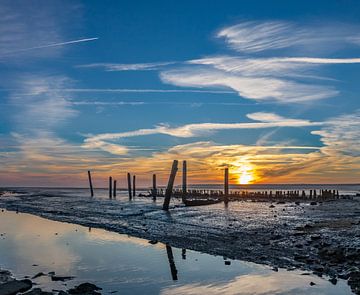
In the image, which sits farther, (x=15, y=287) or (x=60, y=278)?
(x=60, y=278)

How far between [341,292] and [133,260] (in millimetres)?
7143

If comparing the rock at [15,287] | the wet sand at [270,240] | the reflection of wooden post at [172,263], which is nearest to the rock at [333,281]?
the wet sand at [270,240]

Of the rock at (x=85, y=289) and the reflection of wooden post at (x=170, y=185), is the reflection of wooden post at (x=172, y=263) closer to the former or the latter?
the rock at (x=85, y=289)

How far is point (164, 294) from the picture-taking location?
33.3 feet

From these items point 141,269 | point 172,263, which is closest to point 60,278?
point 141,269

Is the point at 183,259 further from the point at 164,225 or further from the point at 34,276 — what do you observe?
the point at 164,225

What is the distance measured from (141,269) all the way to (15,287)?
396cm

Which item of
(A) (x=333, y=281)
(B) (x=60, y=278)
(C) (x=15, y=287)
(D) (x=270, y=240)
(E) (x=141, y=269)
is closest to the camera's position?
(C) (x=15, y=287)

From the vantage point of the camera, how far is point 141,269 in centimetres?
1305

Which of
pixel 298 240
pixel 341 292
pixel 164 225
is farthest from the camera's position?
pixel 164 225

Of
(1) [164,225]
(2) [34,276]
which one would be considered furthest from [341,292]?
(1) [164,225]

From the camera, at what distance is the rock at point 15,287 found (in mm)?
10039

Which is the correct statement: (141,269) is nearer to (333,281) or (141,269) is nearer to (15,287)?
(15,287)

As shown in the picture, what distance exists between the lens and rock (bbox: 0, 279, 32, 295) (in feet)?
32.9
